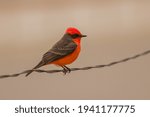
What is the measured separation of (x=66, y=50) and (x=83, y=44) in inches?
3.6

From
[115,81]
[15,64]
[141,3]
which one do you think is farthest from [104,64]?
[15,64]

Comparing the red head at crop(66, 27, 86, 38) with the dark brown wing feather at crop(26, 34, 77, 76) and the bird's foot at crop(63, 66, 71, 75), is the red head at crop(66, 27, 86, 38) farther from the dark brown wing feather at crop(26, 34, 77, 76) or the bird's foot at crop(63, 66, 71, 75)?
the bird's foot at crop(63, 66, 71, 75)

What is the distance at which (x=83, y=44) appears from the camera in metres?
1.55

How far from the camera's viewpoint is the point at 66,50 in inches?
60.6

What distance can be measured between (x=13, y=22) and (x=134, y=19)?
2.04 ft

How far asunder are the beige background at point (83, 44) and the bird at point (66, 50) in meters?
0.03

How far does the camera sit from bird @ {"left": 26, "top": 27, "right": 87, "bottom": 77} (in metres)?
1.54

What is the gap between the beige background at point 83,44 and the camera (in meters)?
1.50

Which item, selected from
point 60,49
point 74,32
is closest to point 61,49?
point 60,49

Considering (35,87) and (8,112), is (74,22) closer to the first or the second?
(35,87)

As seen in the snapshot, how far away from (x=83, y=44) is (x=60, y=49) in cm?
12

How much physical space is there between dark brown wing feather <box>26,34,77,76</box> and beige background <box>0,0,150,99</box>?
3cm

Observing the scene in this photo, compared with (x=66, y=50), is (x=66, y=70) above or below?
below

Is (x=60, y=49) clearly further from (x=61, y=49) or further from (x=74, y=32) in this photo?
(x=74, y=32)
